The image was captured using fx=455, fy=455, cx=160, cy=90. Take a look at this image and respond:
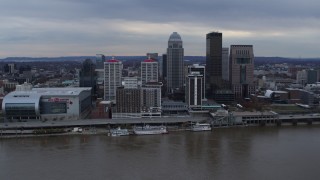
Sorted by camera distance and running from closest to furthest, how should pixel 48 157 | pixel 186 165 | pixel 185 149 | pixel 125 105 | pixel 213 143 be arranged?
pixel 186 165 → pixel 48 157 → pixel 185 149 → pixel 213 143 → pixel 125 105

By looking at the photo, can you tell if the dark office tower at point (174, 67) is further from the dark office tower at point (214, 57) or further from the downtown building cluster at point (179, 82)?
the dark office tower at point (214, 57)

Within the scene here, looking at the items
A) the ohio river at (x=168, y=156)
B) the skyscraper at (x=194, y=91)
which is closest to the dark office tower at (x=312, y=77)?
the skyscraper at (x=194, y=91)

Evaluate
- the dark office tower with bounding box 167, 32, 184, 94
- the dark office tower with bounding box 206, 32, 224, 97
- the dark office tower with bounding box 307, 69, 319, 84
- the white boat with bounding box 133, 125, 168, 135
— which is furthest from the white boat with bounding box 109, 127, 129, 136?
the dark office tower with bounding box 307, 69, 319, 84

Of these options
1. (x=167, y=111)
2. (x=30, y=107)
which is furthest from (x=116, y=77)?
(x=30, y=107)

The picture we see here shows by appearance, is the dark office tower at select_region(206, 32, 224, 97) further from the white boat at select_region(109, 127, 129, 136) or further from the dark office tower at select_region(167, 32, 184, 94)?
the white boat at select_region(109, 127, 129, 136)

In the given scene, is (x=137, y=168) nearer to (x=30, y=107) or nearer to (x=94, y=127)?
(x=94, y=127)

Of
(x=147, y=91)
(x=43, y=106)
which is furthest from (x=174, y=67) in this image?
Answer: (x=43, y=106)
